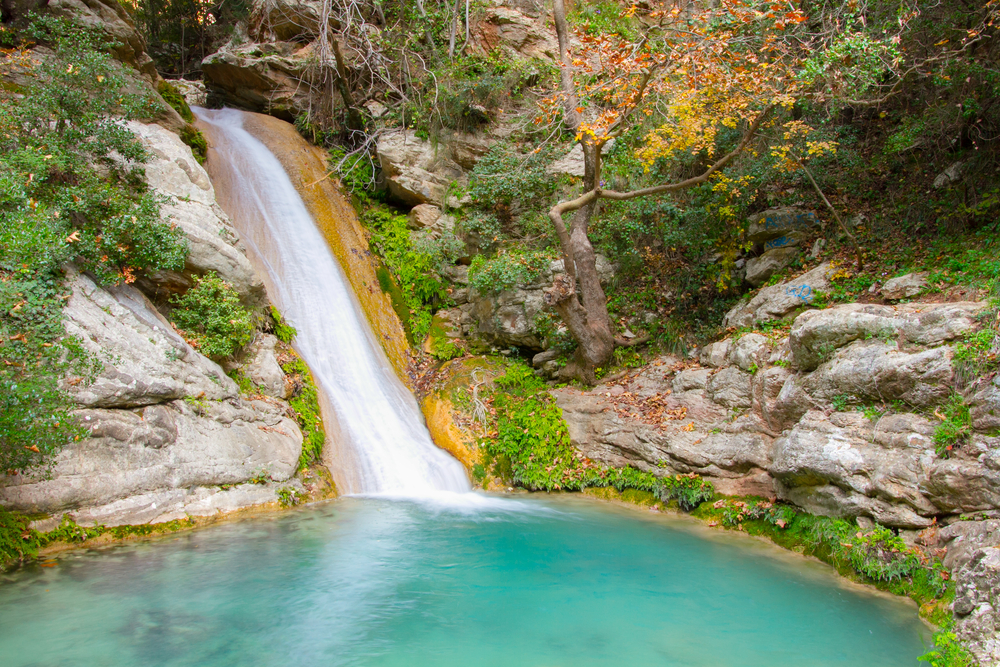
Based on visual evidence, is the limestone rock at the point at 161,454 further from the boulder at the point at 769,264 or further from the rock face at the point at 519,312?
the boulder at the point at 769,264

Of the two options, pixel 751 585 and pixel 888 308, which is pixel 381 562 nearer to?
pixel 751 585

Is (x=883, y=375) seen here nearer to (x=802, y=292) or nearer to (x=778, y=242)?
(x=802, y=292)

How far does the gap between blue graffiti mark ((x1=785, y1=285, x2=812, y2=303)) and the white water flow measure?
6119 mm

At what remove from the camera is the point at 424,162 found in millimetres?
14484

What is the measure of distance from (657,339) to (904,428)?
4764 mm

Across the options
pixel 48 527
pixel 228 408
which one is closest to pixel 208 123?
pixel 228 408

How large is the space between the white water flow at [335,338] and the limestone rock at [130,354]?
89.4 inches

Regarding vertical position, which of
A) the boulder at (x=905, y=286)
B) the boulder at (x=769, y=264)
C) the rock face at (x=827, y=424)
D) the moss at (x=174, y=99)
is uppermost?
the moss at (x=174, y=99)

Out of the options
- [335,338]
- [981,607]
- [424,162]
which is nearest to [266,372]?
[335,338]

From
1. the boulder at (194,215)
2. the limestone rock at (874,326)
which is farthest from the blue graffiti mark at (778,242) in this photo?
the boulder at (194,215)

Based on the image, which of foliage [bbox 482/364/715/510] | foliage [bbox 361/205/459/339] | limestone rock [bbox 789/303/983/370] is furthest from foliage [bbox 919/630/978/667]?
foliage [bbox 361/205/459/339]

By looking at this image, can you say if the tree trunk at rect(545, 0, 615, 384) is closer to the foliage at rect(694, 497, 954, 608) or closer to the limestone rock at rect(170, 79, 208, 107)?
the foliage at rect(694, 497, 954, 608)

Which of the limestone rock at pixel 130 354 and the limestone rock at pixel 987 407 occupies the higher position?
the limestone rock at pixel 130 354

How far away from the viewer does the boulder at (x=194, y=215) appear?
8.88 metres
